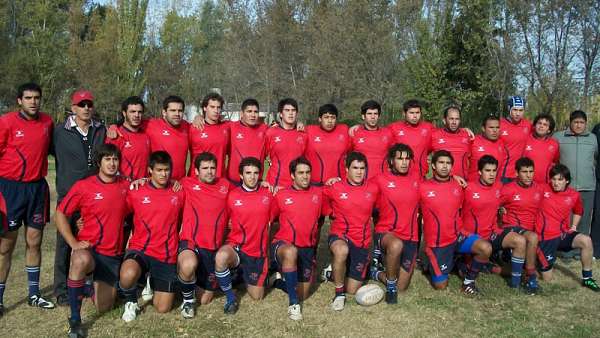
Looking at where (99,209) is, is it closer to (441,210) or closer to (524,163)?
(441,210)

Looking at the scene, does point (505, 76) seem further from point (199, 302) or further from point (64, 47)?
point (64, 47)

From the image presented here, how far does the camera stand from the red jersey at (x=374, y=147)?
693 centimetres

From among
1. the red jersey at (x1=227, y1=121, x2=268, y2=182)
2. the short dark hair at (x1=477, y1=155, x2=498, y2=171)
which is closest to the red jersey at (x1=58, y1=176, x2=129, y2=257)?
the red jersey at (x1=227, y1=121, x2=268, y2=182)

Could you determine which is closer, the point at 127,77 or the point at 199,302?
the point at 199,302

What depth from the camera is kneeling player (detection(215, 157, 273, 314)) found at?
580 centimetres

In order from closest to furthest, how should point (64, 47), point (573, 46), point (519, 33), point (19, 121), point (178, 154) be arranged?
point (19, 121) → point (178, 154) → point (573, 46) → point (519, 33) → point (64, 47)

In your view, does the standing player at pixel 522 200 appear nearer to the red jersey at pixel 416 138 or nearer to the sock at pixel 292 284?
the red jersey at pixel 416 138

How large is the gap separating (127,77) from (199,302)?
29.5 meters

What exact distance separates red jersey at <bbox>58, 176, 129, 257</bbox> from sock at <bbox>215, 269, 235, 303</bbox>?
→ 115cm

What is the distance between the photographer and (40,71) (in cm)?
2964

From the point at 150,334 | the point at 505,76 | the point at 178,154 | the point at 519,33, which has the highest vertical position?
the point at 519,33

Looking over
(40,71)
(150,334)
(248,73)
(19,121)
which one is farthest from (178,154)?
(40,71)

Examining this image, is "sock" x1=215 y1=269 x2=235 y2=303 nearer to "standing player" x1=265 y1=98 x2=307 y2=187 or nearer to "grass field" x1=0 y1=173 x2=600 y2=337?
"grass field" x1=0 y1=173 x2=600 y2=337

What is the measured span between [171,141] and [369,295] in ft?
10.0
